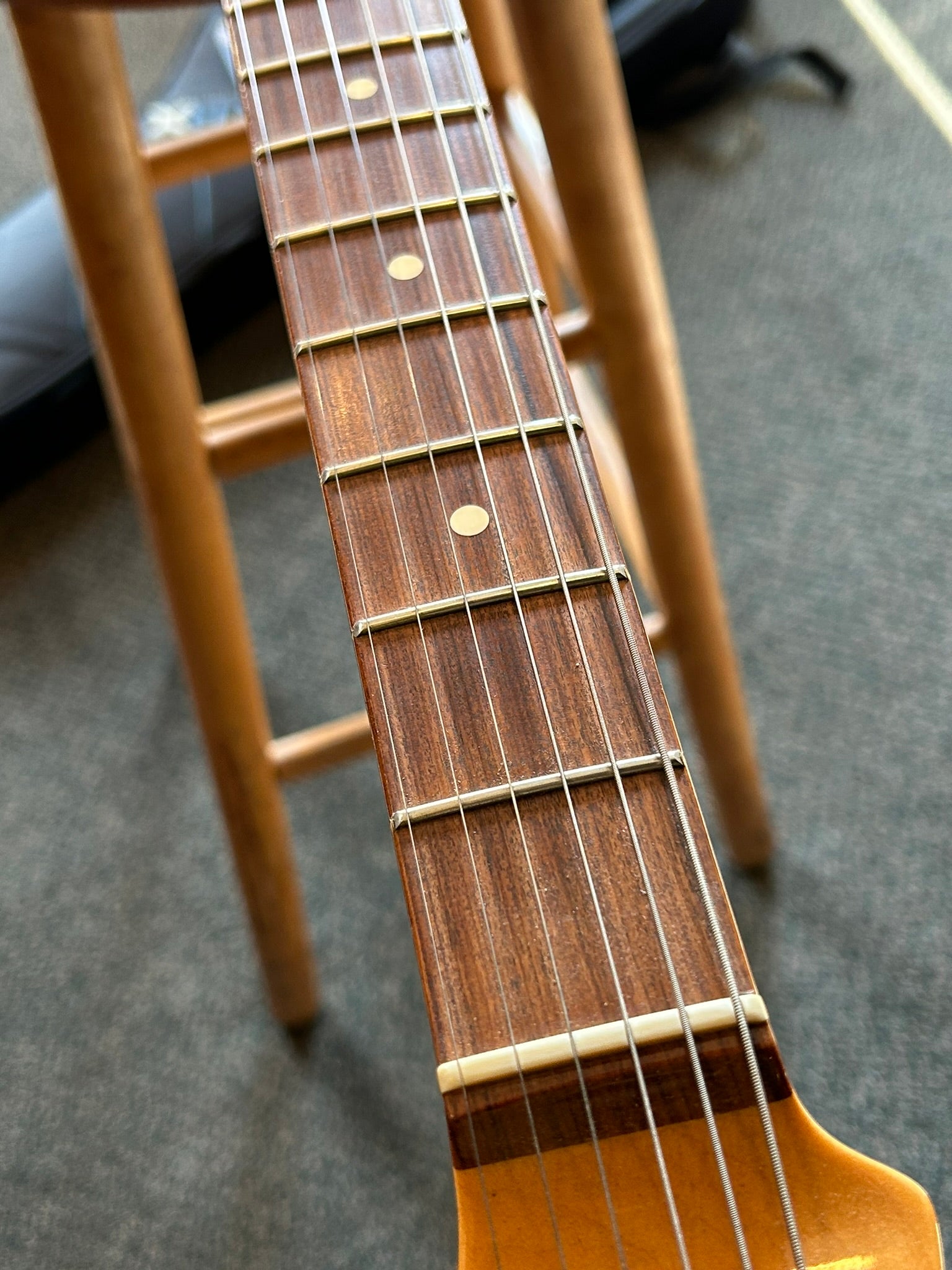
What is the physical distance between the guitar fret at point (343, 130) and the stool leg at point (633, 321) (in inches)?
2.8

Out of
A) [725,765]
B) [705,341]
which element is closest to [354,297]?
[725,765]

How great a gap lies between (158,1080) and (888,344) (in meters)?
1.18

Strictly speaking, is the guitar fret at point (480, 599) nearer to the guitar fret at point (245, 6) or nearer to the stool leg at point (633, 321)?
the stool leg at point (633, 321)

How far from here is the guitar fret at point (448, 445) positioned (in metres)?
0.48

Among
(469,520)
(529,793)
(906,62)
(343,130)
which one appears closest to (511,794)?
(529,793)

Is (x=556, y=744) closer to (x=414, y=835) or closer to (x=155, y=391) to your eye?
(x=414, y=835)

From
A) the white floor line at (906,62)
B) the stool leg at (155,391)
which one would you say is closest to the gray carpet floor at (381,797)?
the white floor line at (906,62)

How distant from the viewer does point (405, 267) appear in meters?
0.55

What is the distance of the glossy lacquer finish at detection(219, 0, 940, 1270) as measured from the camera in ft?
1.19

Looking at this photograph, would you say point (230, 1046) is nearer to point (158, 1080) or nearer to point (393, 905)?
point (158, 1080)

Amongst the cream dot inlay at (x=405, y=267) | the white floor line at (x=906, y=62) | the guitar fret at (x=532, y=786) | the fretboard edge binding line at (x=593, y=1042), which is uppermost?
the white floor line at (x=906, y=62)

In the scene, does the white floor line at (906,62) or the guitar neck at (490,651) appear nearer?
the guitar neck at (490,651)

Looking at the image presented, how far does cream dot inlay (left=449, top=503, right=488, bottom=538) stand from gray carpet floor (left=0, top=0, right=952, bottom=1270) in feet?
2.36

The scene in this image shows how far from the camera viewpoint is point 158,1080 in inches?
41.1
